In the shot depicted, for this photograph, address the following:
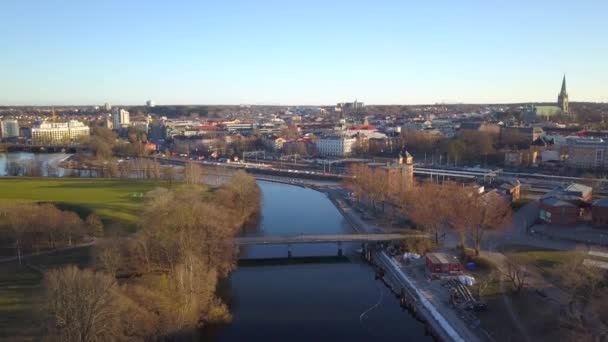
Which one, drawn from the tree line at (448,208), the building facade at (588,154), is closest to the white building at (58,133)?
the tree line at (448,208)

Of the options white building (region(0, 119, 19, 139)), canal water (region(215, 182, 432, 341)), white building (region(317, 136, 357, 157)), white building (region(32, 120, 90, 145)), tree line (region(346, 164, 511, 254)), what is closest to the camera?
canal water (region(215, 182, 432, 341))

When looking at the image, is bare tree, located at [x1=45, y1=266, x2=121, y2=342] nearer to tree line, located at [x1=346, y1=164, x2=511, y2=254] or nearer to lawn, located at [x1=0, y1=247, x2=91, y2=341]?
lawn, located at [x1=0, y1=247, x2=91, y2=341]

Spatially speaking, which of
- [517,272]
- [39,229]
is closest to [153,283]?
[39,229]

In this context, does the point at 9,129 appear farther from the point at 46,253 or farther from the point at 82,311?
the point at 82,311

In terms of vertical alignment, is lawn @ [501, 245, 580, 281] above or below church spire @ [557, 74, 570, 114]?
below

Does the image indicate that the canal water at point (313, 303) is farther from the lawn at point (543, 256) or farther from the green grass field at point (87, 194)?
the green grass field at point (87, 194)

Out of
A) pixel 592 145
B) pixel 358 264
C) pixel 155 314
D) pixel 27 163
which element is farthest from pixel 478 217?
pixel 27 163

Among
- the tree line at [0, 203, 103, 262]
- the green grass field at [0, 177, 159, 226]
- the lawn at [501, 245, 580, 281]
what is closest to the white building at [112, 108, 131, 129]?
the green grass field at [0, 177, 159, 226]
